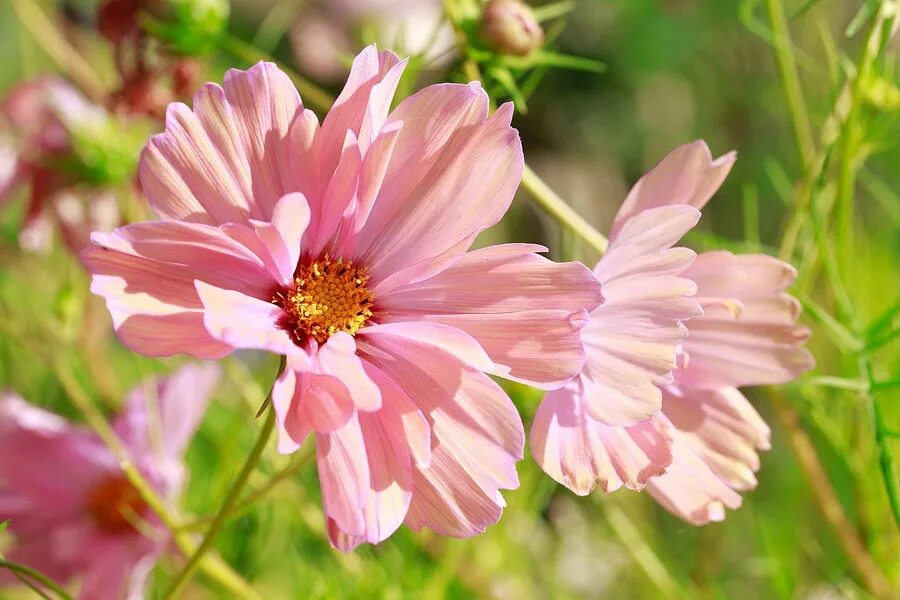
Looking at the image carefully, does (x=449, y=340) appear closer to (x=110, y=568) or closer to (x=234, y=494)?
(x=234, y=494)

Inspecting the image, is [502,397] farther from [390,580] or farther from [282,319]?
[390,580]

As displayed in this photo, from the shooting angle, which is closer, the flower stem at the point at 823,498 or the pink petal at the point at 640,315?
the pink petal at the point at 640,315

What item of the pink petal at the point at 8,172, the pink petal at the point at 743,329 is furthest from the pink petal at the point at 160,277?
the pink petal at the point at 8,172

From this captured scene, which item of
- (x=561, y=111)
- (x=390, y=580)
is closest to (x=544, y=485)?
(x=390, y=580)

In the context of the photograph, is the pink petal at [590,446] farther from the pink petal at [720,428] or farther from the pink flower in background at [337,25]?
the pink flower in background at [337,25]

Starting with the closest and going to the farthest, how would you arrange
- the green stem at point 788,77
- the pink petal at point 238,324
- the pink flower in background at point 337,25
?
the pink petal at point 238,324 → the green stem at point 788,77 → the pink flower in background at point 337,25

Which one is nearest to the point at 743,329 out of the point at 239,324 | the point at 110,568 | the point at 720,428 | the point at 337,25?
the point at 720,428
